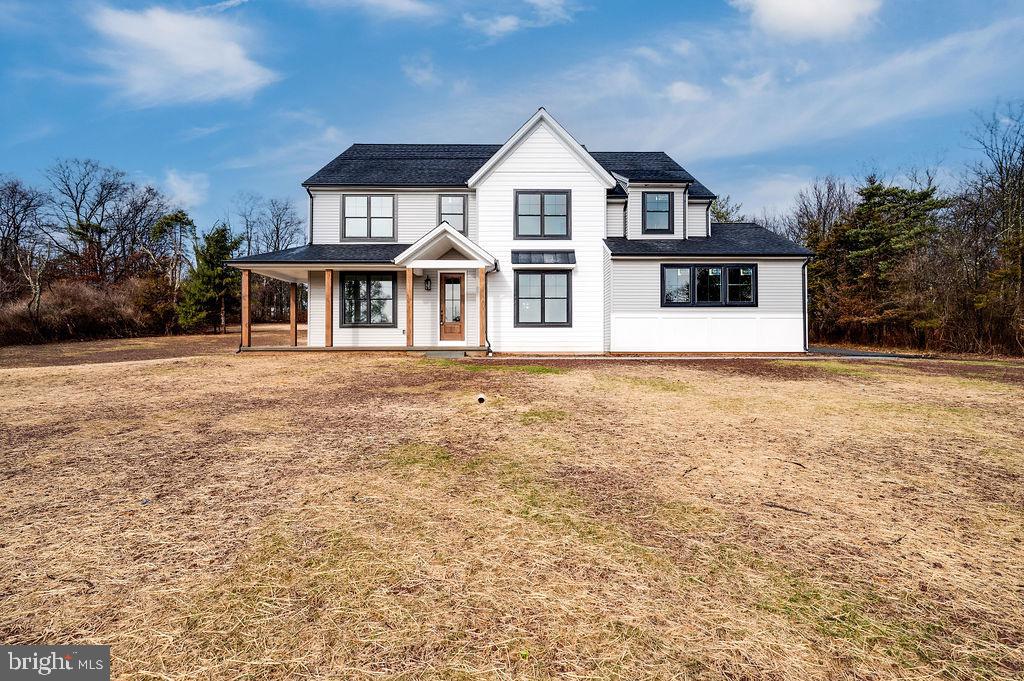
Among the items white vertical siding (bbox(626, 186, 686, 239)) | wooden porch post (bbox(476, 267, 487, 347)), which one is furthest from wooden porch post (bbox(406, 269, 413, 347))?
white vertical siding (bbox(626, 186, 686, 239))

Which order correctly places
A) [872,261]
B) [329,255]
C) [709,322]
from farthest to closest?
1. [872,261]
2. [709,322]
3. [329,255]

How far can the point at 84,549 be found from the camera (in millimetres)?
2916

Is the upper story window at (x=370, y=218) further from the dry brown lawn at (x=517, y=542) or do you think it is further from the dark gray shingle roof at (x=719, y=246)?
the dry brown lawn at (x=517, y=542)

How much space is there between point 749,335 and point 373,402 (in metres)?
14.6

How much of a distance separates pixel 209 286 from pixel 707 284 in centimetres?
3019

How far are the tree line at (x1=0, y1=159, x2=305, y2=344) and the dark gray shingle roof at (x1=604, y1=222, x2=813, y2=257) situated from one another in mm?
26538

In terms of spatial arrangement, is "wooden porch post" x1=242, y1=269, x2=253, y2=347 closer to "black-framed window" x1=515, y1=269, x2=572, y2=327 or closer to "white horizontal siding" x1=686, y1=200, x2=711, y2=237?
"black-framed window" x1=515, y1=269, x2=572, y2=327

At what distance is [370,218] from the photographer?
17547 millimetres

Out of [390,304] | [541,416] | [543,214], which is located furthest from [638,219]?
[541,416]

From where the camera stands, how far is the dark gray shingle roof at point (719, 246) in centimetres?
1617

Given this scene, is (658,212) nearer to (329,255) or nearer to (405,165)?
(405,165)

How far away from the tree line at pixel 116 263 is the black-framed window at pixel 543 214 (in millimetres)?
23146

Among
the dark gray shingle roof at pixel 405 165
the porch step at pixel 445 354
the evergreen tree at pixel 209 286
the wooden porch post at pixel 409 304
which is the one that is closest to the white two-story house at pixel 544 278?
the wooden porch post at pixel 409 304

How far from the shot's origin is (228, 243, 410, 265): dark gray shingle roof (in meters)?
15.2
